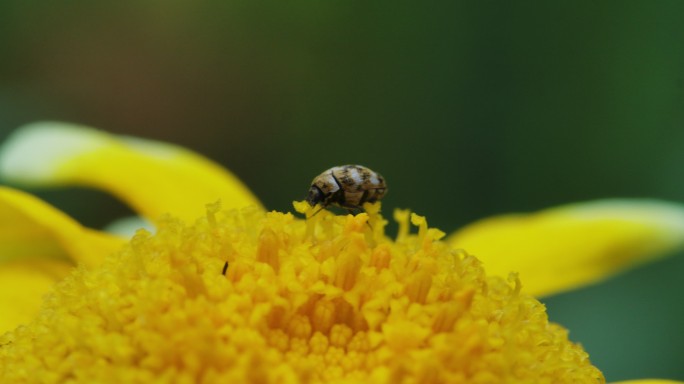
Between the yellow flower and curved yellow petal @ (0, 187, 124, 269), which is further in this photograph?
curved yellow petal @ (0, 187, 124, 269)

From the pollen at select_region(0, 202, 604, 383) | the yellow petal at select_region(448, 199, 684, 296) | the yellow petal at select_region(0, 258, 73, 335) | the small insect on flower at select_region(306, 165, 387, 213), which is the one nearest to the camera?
the pollen at select_region(0, 202, 604, 383)

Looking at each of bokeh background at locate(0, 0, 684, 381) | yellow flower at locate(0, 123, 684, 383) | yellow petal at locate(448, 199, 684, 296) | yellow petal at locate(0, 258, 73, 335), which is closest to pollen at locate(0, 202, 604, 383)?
yellow flower at locate(0, 123, 684, 383)

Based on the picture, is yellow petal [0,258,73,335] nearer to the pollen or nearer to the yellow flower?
the yellow flower

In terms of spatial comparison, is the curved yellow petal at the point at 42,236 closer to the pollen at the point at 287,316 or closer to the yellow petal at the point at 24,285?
the yellow petal at the point at 24,285

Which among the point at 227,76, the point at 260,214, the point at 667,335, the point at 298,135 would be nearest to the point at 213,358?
the point at 260,214

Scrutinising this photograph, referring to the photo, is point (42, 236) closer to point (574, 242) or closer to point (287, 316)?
point (287, 316)

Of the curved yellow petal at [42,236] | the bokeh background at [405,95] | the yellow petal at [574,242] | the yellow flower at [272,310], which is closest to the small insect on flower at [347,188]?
the yellow flower at [272,310]
